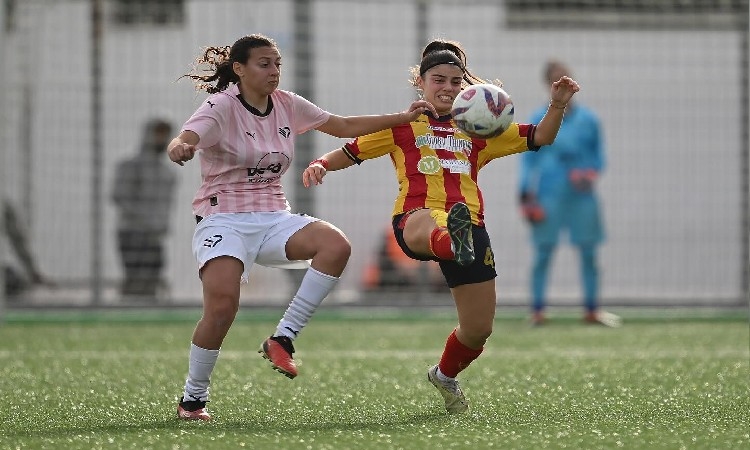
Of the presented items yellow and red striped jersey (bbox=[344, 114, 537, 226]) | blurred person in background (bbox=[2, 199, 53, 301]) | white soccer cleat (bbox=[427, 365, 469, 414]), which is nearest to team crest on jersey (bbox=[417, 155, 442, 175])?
yellow and red striped jersey (bbox=[344, 114, 537, 226])

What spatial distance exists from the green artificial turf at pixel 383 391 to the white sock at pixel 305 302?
348mm

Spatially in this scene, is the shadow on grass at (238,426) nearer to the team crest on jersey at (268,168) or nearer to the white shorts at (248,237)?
the white shorts at (248,237)

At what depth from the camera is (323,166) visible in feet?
20.2

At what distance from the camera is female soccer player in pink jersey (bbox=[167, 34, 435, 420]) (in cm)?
564

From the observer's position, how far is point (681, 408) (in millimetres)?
5691

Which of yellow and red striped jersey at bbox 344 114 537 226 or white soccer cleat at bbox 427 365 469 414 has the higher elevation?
yellow and red striped jersey at bbox 344 114 537 226

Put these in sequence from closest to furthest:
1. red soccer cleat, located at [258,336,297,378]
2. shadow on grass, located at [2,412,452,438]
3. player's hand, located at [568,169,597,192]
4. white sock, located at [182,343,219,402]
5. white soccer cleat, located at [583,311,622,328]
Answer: shadow on grass, located at [2,412,452,438] → red soccer cleat, located at [258,336,297,378] → white sock, located at [182,343,219,402] → player's hand, located at [568,169,597,192] → white soccer cleat, located at [583,311,622,328]

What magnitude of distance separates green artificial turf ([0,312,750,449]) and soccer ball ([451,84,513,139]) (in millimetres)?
1153

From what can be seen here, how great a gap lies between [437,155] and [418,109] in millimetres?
223

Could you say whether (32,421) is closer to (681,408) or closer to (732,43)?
(681,408)

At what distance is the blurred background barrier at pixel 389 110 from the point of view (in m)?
13.2

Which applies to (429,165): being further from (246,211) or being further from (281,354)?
(281,354)

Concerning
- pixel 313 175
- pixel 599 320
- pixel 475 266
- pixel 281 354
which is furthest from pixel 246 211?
pixel 599 320

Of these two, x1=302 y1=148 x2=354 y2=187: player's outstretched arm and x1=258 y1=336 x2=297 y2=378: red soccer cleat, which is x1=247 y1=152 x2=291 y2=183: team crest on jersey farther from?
x1=258 y1=336 x2=297 y2=378: red soccer cleat
